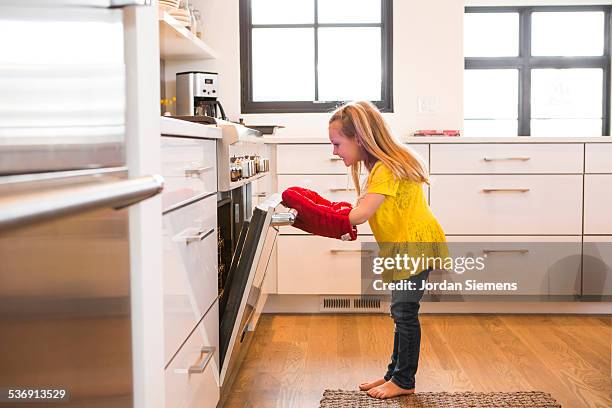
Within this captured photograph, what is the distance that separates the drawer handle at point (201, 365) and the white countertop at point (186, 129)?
478 mm

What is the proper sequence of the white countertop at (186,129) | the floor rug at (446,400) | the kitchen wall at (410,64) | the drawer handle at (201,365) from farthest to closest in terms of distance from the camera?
the kitchen wall at (410,64), the floor rug at (446,400), the drawer handle at (201,365), the white countertop at (186,129)

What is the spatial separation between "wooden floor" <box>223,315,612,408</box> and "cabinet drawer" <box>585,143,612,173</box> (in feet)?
2.30

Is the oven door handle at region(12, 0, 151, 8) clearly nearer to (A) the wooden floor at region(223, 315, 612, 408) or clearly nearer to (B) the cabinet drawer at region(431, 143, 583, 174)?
(A) the wooden floor at region(223, 315, 612, 408)

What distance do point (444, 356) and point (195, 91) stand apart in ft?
6.15

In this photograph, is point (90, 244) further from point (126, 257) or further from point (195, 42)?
point (195, 42)

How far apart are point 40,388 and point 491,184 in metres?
3.14

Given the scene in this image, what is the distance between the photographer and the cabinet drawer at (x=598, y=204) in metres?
3.55

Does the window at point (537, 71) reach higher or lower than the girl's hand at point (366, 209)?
higher

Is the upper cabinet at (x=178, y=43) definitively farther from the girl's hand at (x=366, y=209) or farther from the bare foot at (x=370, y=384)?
the bare foot at (x=370, y=384)

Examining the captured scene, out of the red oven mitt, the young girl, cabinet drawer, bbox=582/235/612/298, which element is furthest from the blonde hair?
cabinet drawer, bbox=582/235/612/298

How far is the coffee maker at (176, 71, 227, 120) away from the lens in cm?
390

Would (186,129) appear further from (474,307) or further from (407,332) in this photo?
(474,307)

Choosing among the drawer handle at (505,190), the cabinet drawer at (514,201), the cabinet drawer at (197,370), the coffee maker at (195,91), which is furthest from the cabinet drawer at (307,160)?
the cabinet drawer at (197,370)

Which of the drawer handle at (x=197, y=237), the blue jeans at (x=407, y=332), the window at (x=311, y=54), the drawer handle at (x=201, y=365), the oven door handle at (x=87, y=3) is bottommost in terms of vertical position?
the blue jeans at (x=407, y=332)
